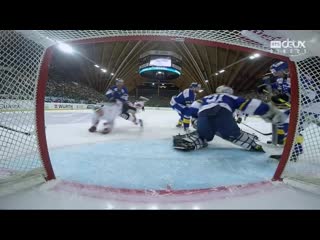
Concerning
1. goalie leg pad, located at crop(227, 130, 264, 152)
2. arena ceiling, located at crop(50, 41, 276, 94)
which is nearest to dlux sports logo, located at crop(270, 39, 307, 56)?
goalie leg pad, located at crop(227, 130, 264, 152)

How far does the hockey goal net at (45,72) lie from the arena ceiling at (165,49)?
1980 centimetres

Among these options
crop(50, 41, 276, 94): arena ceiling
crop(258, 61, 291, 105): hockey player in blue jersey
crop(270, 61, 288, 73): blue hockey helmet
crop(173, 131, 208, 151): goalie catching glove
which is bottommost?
crop(173, 131, 208, 151): goalie catching glove

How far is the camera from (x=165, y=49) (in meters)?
23.6

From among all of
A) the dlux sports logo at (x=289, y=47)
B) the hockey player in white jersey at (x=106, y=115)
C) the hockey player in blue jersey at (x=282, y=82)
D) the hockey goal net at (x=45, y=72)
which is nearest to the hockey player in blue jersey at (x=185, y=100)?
the hockey player in white jersey at (x=106, y=115)

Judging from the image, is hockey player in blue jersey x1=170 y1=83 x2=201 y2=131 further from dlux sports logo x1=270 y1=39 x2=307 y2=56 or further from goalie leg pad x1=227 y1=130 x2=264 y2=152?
dlux sports logo x1=270 y1=39 x2=307 y2=56

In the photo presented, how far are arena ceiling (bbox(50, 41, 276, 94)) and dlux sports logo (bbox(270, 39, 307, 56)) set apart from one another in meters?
20.3

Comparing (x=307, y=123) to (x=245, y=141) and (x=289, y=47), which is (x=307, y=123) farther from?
(x=245, y=141)

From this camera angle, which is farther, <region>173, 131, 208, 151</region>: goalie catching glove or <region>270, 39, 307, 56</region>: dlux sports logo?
<region>173, 131, 208, 151</region>: goalie catching glove

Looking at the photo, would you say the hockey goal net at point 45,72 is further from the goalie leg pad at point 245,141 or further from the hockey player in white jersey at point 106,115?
the hockey player in white jersey at point 106,115

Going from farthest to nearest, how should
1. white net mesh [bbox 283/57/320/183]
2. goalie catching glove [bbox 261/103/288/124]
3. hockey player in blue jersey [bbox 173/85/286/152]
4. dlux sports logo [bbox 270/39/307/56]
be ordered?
hockey player in blue jersey [bbox 173/85/286/152]
goalie catching glove [bbox 261/103/288/124]
white net mesh [bbox 283/57/320/183]
dlux sports logo [bbox 270/39/307/56]

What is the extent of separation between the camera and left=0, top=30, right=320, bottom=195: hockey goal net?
147cm

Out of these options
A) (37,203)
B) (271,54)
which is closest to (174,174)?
(37,203)

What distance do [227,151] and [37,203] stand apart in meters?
2.22

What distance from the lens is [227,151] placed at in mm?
2871
